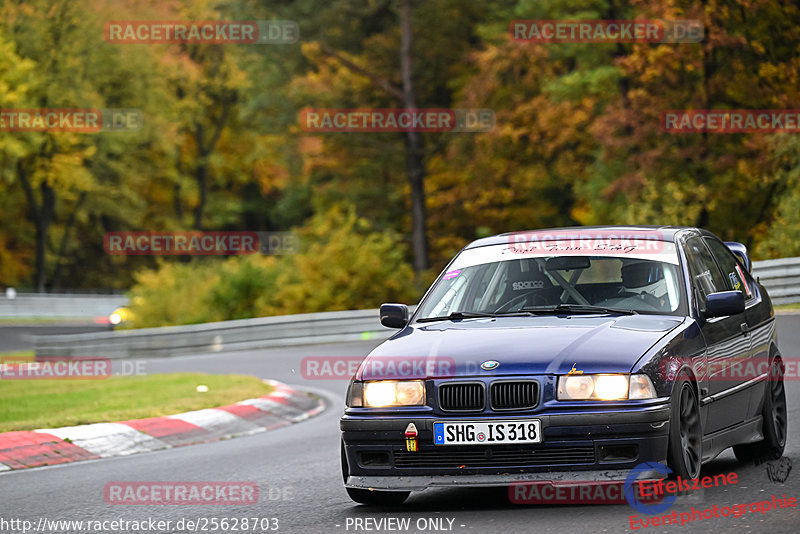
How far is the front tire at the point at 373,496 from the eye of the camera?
24.8ft

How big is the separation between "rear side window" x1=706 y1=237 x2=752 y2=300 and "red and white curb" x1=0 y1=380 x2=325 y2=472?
576 cm

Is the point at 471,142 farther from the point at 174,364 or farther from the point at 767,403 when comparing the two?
the point at 767,403

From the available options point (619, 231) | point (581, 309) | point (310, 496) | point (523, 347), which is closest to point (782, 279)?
point (619, 231)

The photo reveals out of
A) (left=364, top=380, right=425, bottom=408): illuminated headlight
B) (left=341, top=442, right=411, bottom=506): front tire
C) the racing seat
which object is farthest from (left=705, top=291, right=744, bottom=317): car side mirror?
(left=341, top=442, right=411, bottom=506): front tire

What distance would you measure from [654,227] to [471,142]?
35203mm

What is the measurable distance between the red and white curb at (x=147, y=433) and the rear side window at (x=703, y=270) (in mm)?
5777

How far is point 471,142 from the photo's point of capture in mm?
43906

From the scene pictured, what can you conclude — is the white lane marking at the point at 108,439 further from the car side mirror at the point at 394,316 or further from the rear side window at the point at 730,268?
the rear side window at the point at 730,268

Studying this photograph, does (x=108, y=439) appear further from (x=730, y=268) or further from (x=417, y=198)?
(x=417, y=198)

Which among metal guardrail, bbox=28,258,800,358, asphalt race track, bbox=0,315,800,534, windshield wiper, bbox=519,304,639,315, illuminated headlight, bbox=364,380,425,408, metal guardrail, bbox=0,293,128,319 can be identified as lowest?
metal guardrail, bbox=0,293,128,319

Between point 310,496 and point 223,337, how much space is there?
66.5 ft

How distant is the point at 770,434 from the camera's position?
352 inches

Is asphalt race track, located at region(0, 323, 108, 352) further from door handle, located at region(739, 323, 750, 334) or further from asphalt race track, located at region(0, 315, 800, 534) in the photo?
door handle, located at region(739, 323, 750, 334)

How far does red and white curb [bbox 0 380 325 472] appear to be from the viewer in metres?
11.5
